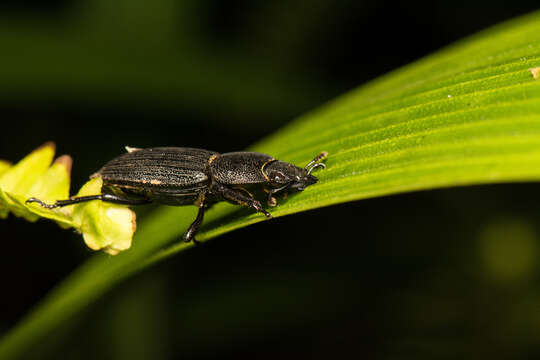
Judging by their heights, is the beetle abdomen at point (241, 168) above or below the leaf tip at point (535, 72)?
above

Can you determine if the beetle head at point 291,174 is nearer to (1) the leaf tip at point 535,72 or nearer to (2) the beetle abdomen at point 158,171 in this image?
(2) the beetle abdomen at point 158,171

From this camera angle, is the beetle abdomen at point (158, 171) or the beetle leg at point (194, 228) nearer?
the beetle leg at point (194, 228)

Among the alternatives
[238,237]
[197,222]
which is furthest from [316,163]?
[238,237]

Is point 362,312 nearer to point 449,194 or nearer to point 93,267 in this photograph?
point 449,194

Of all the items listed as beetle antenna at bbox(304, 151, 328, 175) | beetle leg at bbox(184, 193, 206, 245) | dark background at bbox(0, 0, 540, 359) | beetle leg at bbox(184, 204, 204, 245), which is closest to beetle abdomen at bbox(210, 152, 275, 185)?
beetle leg at bbox(184, 193, 206, 245)

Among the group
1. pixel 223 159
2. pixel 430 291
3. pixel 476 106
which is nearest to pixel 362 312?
pixel 430 291

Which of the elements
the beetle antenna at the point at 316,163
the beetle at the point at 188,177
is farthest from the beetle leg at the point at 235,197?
the beetle antenna at the point at 316,163

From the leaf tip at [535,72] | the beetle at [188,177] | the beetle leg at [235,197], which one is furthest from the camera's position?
the beetle at [188,177]

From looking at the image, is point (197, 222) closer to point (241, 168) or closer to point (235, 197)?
point (235, 197)
